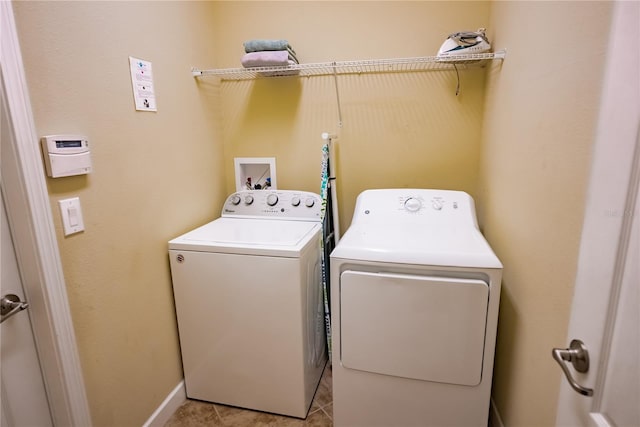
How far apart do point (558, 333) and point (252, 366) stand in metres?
1.35

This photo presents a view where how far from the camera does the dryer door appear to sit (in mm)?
1262

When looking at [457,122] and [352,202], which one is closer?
[457,122]

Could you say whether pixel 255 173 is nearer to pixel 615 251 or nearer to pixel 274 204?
pixel 274 204

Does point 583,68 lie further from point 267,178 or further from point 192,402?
point 192,402

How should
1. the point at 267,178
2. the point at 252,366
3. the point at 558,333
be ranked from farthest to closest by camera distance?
the point at 267,178 < the point at 252,366 < the point at 558,333

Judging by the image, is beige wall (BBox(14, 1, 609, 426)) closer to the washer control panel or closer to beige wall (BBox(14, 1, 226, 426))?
beige wall (BBox(14, 1, 226, 426))

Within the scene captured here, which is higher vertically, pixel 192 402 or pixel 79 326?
pixel 79 326

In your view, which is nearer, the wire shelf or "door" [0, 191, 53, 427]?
"door" [0, 191, 53, 427]

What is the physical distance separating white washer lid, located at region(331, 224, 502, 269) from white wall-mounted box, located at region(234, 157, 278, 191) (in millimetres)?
878

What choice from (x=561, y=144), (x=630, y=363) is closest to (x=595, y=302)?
(x=630, y=363)

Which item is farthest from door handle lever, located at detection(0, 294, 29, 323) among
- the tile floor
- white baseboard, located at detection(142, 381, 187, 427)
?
the tile floor

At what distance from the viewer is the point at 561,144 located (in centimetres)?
98

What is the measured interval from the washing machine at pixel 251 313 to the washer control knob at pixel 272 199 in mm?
225

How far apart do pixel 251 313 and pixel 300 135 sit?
115cm
